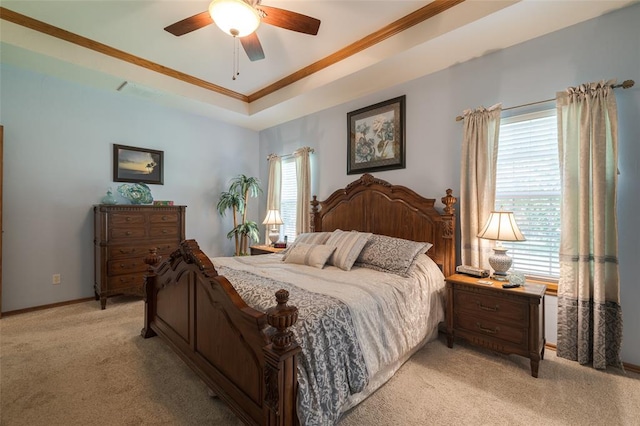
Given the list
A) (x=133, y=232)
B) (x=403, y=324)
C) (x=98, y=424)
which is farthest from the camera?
(x=133, y=232)

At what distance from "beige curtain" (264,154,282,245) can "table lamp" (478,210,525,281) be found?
135 inches

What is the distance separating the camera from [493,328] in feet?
7.59

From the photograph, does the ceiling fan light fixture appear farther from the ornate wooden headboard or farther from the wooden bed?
the ornate wooden headboard

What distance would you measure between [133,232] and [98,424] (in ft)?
8.37

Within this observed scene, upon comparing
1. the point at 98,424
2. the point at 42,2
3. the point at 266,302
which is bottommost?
the point at 98,424

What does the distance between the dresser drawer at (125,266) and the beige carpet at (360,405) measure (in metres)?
0.99

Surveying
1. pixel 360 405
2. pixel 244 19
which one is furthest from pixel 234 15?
pixel 360 405

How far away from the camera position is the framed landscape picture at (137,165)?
3979 mm

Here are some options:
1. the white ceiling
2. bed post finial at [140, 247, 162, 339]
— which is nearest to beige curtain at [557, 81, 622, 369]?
the white ceiling

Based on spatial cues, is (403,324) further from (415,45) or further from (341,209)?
(415,45)

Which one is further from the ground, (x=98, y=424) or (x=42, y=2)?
(x=42, y=2)

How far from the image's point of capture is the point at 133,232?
3680 mm

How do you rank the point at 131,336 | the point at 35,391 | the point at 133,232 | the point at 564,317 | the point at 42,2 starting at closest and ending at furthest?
1. the point at 35,391
2. the point at 564,317
3. the point at 42,2
4. the point at 131,336
5. the point at 133,232

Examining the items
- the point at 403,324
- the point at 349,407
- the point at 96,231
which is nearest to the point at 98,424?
the point at 349,407
